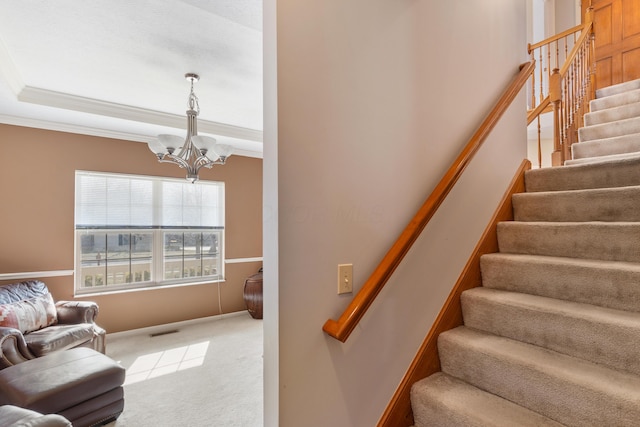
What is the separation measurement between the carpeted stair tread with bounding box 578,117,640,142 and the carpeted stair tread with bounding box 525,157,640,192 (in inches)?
52.6

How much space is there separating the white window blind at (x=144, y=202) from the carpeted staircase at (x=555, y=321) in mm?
4183

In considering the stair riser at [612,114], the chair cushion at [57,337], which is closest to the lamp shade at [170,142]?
the chair cushion at [57,337]

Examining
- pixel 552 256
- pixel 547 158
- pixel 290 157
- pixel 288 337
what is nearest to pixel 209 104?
pixel 290 157

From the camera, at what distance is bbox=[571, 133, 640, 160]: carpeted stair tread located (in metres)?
2.65

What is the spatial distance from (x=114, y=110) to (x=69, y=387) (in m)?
2.90

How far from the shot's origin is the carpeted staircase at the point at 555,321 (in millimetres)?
1214

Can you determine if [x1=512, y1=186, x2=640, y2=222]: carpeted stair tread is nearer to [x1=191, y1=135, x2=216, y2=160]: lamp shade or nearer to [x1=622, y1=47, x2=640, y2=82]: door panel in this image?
[x1=191, y1=135, x2=216, y2=160]: lamp shade

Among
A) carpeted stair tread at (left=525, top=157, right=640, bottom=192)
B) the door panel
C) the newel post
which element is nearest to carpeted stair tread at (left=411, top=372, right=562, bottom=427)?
carpeted stair tread at (left=525, top=157, right=640, bottom=192)

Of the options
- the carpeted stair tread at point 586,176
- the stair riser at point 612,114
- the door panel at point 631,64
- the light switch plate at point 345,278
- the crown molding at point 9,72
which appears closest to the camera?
the light switch plate at point 345,278

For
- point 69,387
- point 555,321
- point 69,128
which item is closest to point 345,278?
point 555,321

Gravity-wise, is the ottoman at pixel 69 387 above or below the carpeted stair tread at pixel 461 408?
below

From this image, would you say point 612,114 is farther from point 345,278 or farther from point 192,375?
point 192,375

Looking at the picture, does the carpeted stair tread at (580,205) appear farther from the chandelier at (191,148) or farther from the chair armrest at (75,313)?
the chair armrest at (75,313)

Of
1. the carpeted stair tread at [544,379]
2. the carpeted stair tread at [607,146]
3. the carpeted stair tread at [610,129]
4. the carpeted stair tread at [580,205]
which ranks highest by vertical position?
the carpeted stair tread at [610,129]
